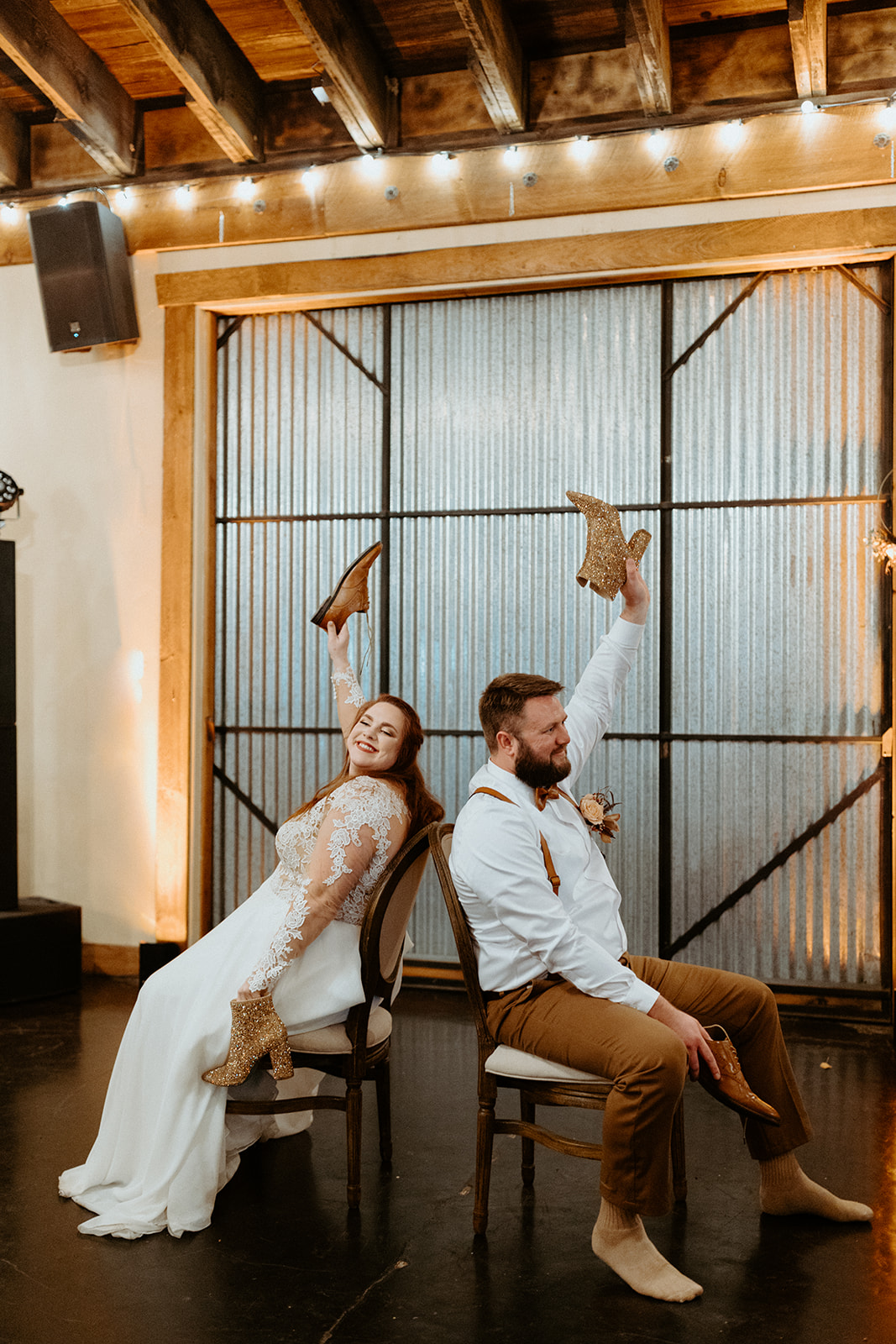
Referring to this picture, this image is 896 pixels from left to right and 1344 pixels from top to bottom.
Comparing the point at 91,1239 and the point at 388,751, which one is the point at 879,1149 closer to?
the point at 388,751

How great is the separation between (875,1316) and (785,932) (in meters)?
2.74

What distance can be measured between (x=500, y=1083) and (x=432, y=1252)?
440 millimetres

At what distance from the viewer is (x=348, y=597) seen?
148 inches

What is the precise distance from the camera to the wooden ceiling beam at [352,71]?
15.4 ft

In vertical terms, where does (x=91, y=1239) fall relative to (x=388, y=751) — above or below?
below

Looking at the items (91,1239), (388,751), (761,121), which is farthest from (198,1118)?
(761,121)

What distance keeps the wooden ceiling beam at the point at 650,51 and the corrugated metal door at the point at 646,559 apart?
794 millimetres

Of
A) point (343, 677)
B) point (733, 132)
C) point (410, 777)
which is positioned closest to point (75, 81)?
point (733, 132)

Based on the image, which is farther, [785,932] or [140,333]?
[140,333]

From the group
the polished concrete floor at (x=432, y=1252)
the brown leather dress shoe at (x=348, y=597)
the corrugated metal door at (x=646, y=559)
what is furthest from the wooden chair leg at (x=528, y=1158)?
the corrugated metal door at (x=646, y=559)

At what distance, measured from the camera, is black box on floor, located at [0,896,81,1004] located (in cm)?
522

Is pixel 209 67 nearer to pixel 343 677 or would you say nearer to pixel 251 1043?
pixel 343 677

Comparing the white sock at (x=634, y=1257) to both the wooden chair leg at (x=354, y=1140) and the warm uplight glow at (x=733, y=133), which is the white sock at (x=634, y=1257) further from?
the warm uplight glow at (x=733, y=133)

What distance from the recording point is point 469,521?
557 centimetres
